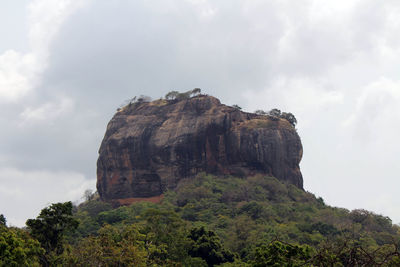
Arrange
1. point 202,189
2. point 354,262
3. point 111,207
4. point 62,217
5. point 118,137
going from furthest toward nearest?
1. point 118,137
2. point 111,207
3. point 202,189
4. point 62,217
5. point 354,262

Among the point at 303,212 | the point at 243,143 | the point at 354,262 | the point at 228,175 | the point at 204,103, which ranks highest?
the point at 204,103

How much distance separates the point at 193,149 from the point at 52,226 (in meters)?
45.4

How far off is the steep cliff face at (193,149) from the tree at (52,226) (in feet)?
145

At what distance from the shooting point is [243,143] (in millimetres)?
73125

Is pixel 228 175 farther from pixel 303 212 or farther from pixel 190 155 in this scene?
pixel 303 212

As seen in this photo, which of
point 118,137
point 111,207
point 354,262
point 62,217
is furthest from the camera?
point 118,137

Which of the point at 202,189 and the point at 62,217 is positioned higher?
the point at 202,189

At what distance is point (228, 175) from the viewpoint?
72.9 metres

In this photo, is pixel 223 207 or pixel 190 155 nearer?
pixel 223 207

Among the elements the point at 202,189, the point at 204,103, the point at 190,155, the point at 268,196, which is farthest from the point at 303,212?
the point at 204,103

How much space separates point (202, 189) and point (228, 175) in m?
7.88

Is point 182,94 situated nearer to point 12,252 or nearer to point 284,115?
point 284,115

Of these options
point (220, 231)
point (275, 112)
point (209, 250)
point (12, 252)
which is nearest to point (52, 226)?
point (12, 252)

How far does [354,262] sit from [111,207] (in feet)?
218
